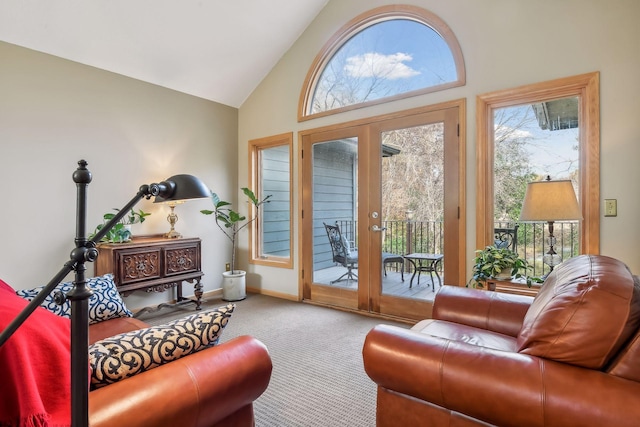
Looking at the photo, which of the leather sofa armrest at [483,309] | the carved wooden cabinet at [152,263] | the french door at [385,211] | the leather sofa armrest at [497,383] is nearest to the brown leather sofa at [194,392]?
the leather sofa armrest at [497,383]

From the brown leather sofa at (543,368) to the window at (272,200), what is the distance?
3089mm

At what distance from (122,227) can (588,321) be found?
144 inches

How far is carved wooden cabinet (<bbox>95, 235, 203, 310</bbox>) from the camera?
3.22 metres

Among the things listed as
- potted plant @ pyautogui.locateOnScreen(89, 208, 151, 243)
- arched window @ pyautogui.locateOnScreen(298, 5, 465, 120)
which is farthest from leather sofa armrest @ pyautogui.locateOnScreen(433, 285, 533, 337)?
potted plant @ pyautogui.locateOnScreen(89, 208, 151, 243)

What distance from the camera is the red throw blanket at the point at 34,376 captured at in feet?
2.64

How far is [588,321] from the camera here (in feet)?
3.50

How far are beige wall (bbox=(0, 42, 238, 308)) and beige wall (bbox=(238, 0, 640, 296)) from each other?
234 cm

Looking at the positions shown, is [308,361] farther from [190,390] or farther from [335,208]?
[335,208]

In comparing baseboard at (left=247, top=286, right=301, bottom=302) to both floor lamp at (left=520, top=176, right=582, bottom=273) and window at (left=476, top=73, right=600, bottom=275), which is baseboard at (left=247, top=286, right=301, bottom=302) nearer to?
window at (left=476, top=73, right=600, bottom=275)

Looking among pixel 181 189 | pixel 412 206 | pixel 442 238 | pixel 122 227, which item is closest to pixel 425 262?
pixel 442 238

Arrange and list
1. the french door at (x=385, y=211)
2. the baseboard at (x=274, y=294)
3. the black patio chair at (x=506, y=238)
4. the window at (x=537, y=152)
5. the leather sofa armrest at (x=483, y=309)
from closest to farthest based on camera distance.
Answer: the leather sofa armrest at (x=483, y=309)
the window at (x=537, y=152)
the black patio chair at (x=506, y=238)
the french door at (x=385, y=211)
the baseboard at (x=274, y=294)

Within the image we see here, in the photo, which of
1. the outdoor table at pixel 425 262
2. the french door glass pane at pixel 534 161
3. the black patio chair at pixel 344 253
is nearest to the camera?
the french door glass pane at pixel 534 161

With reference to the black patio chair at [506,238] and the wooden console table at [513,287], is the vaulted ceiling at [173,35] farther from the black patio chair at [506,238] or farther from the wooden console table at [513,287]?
the wooden console table at [513,287]

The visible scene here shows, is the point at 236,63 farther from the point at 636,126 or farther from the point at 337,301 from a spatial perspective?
the point at 636,126
